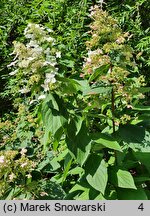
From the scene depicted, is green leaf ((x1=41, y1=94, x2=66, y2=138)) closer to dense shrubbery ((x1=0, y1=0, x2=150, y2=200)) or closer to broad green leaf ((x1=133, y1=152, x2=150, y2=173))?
dense shrubbery ((x1=0, y1=0, x2=150, y2=200))

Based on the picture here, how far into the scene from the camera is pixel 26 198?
162cm

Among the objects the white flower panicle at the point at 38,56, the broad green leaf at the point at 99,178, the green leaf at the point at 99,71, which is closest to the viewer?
the white flower panicle at the point at 38,56

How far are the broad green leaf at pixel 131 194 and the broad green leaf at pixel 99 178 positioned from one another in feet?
0.42

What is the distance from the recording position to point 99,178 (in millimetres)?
1580

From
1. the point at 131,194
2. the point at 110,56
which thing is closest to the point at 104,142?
the point at 131,194

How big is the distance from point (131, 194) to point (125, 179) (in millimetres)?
73

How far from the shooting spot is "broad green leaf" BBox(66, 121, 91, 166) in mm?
1546

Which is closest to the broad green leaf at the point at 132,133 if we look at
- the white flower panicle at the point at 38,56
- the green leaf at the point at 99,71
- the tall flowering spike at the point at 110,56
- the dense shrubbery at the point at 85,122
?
the dense shrubbery at the point at 85,122

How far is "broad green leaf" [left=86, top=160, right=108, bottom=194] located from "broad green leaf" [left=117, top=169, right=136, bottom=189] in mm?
81

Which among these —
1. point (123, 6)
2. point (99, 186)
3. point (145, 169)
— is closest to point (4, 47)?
point (123, 6)

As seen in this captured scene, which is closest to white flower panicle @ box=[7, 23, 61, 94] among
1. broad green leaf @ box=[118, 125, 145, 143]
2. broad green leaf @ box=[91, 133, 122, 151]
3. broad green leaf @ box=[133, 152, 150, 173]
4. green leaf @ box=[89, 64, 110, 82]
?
green leaf @ box=[89, 64, 110, 82]

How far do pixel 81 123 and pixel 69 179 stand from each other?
0.62 meters

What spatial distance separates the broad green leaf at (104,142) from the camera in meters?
1.60

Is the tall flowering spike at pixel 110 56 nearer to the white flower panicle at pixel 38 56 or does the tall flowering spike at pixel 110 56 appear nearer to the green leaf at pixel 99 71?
the green leaf at pixel 99 71
